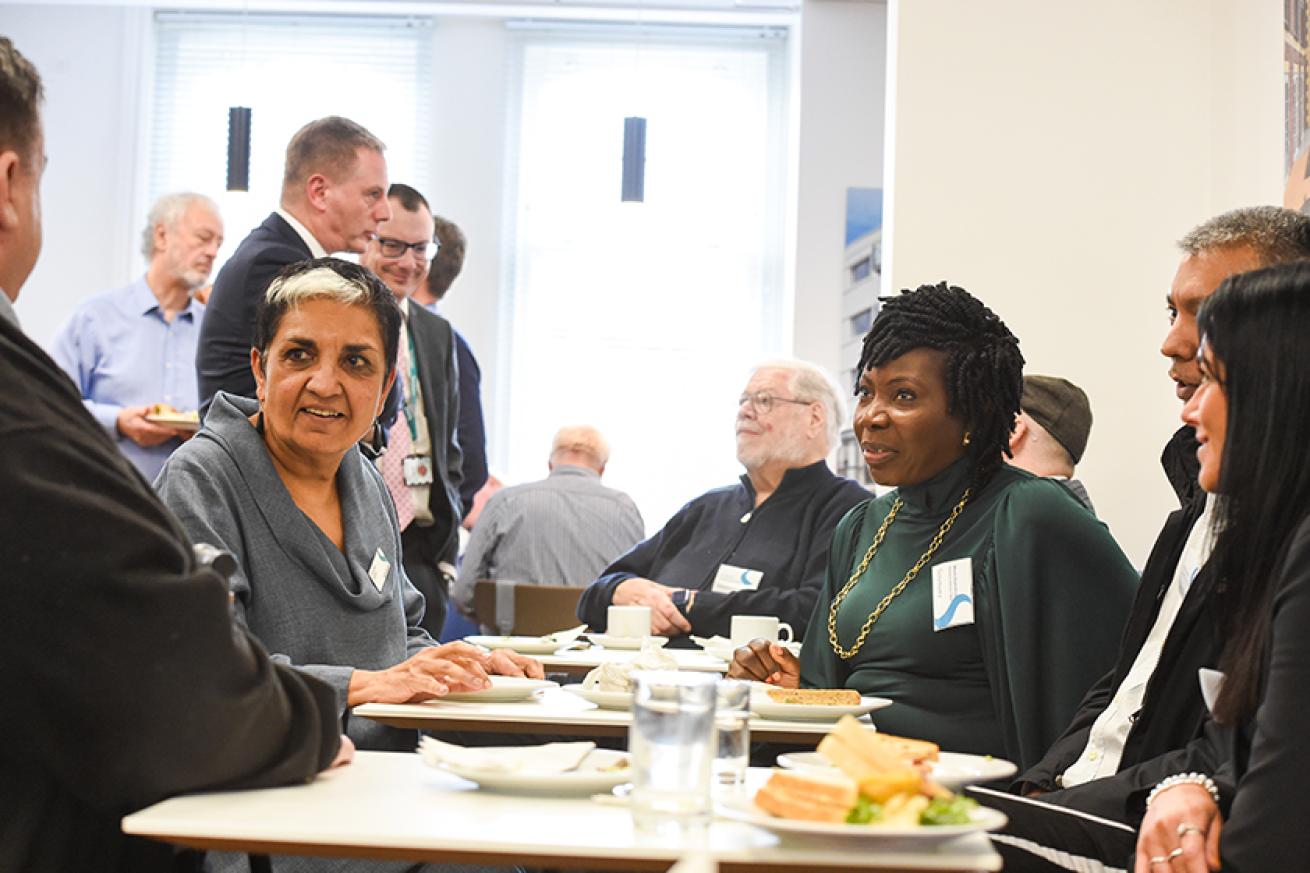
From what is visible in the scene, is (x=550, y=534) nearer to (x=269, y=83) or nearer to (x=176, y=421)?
(x=176, y=421)

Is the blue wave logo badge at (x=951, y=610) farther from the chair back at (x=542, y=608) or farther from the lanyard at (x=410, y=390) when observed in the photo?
the lanyard at (x=410, y=390)

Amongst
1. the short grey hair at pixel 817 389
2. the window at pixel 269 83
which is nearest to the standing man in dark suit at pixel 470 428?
the short grey hair at pixel 817 389

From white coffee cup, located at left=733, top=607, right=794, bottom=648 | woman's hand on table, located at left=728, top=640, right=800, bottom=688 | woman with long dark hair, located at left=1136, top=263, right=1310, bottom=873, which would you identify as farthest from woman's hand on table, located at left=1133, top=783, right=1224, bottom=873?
Answer: white coffee cup, located at left=733, top=607, right=794, bottom=648

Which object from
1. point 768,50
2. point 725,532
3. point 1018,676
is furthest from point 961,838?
point 768,50

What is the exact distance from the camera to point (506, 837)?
1.20 meters

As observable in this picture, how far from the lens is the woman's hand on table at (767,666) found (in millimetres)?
2768

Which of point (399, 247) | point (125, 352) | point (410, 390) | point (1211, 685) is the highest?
point (399, 247)

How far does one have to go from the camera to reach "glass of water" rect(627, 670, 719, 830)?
1.27 meters

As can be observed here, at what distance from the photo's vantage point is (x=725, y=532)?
4453 mm

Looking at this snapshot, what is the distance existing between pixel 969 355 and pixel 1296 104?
1742 mm

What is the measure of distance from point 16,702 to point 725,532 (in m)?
3.27

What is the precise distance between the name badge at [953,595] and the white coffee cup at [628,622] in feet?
3.70

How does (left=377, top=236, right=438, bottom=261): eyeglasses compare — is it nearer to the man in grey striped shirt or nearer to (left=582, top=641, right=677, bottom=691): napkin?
the man in grey striped shirt

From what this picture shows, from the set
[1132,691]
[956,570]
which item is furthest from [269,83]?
[1132,691]
